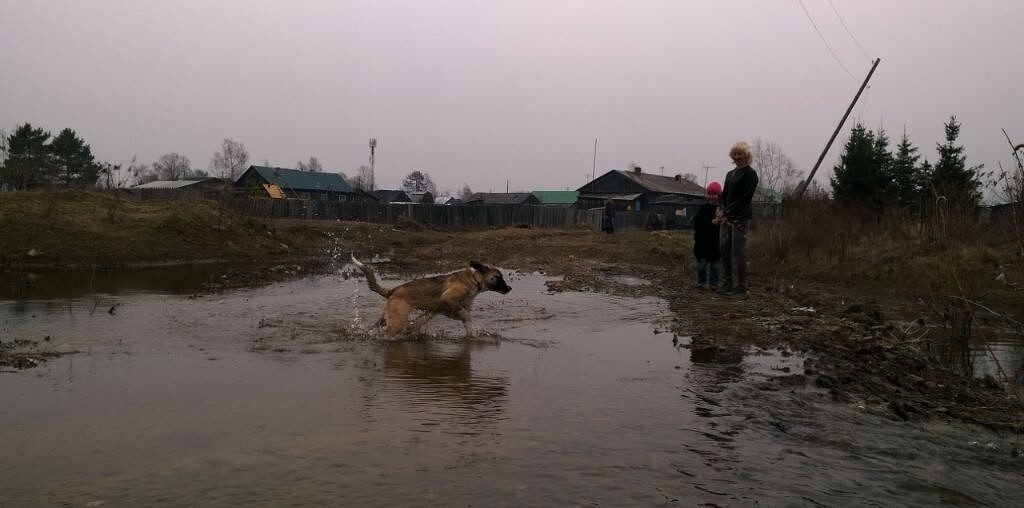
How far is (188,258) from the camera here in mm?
21922

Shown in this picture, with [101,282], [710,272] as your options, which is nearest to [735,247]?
[710,272]

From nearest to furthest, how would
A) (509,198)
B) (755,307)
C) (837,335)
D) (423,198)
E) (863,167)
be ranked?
(837,335) → (755,307) → (863,167) → (509,198) → (423,198)

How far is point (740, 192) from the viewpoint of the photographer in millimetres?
11859

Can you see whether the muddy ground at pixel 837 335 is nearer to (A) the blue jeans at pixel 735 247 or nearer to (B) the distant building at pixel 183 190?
(A) the blue jeans at pixel 735 247

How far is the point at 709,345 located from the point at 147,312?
9.00 m

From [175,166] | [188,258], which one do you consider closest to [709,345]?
[188,258]

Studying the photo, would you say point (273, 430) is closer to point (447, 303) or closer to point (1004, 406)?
point (447, 303)

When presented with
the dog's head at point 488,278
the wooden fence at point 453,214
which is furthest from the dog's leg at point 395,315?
the wooden fence at point 453,214

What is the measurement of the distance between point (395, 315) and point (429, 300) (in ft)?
1.80

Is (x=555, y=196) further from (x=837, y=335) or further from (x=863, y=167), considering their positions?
(x=837, y=335)

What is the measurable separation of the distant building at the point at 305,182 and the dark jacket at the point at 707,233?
226 ft

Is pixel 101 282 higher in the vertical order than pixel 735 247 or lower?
lower

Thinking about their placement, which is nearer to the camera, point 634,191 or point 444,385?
point 444,385

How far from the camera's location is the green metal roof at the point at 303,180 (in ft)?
267
